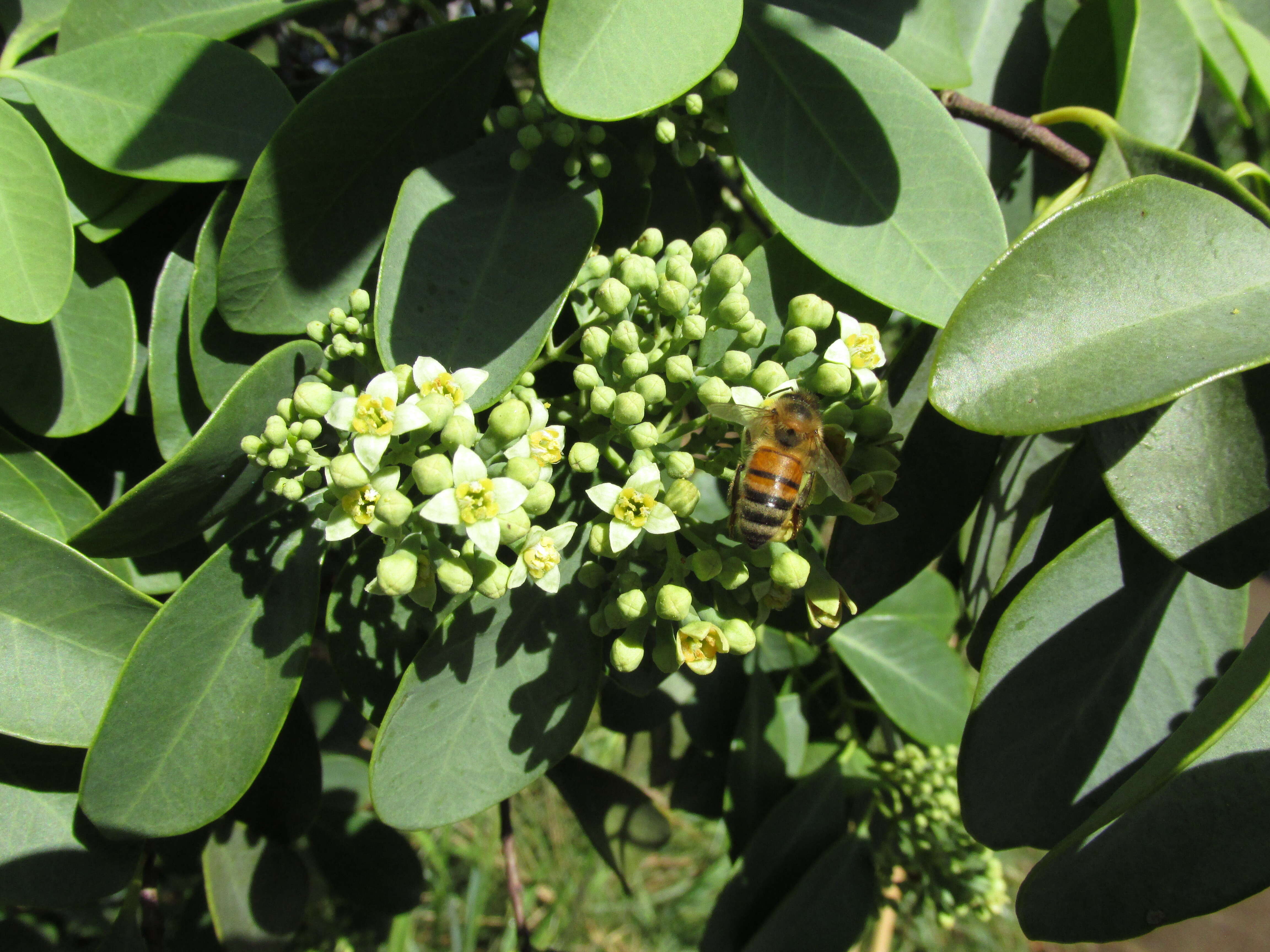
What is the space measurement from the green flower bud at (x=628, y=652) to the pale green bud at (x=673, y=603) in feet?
0.34

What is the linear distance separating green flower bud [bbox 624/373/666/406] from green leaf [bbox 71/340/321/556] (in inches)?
26.1

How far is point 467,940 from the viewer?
516 cm

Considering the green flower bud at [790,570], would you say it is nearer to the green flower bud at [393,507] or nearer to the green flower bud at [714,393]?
the green flower bud at [714,393]

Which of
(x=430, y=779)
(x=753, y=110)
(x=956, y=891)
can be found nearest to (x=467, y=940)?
(x=956, y=891)

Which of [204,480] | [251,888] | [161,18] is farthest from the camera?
[251,888]

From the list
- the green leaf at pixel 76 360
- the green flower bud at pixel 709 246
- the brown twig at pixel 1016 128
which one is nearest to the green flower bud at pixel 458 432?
Result: the green flower bud at pixel 709 246

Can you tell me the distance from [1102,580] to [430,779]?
1419 mm

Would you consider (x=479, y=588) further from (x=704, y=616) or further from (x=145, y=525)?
(x=145, y=525)

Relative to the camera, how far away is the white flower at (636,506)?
1401mm

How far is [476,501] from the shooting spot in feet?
4.42

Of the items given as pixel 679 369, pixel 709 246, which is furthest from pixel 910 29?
pixel 679 369

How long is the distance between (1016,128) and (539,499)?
145 cm

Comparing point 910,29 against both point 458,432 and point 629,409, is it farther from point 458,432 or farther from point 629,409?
point 458,432

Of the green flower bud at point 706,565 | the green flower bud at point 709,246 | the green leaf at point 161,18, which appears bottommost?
the green flower bud at point 706,565
